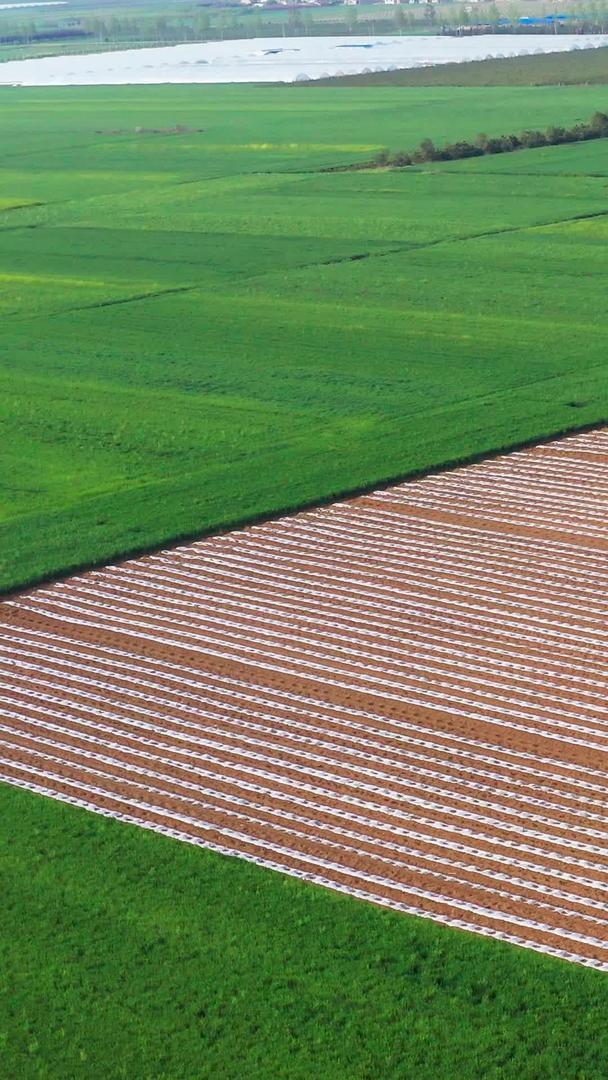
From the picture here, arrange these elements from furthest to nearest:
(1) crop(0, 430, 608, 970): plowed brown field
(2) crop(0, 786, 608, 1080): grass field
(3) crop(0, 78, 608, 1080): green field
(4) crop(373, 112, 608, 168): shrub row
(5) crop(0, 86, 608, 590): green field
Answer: (4) crop(373, 112, 608, 168): shrub row, (5) crop(0, 86, 608, 590): green field, (1) crop(0, 430, 608, 970): plowed brown field, (3) crop(0, 78, 608, 1080): green field, (2) crop(0, 786, 608, 1080): grass field

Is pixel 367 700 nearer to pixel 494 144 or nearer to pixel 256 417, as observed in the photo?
pixel 256 417

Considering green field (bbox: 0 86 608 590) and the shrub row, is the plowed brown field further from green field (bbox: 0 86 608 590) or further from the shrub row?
the shrub row

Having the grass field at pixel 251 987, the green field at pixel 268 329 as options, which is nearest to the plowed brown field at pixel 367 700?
the grass field at pixel 251 987

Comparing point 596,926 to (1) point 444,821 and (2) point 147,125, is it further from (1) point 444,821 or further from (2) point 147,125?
(2) point 147,125

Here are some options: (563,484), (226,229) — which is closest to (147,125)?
(226,229)

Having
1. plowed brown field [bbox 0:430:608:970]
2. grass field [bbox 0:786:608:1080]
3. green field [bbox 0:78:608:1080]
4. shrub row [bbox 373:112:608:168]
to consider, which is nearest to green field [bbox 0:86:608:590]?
green field [bbox 0:78:608:1080]

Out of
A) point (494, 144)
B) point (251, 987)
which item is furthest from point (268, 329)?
point (494, 144)
